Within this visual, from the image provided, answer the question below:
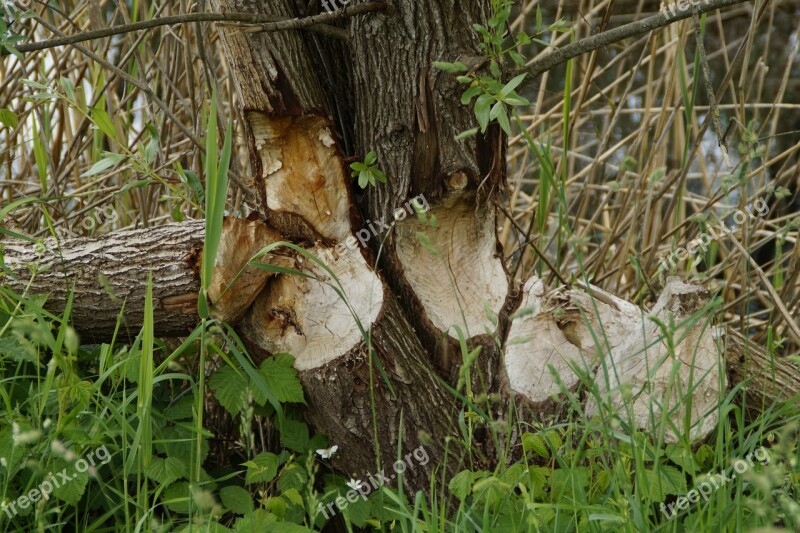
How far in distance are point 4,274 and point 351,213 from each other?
89cm

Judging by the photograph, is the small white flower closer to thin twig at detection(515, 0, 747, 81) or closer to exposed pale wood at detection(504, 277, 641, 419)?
exposed pale wood at detection(504, 277, 641, 419)

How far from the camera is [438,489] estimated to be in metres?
1.95

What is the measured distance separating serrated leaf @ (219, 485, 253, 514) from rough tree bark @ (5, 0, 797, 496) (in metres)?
0.26

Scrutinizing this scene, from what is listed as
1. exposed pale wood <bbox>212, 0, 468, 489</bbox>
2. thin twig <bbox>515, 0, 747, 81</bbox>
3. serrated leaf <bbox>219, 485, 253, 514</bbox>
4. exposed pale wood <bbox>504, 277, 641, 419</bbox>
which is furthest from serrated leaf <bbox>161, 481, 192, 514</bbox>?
thin twig <bbox>515, 0, 747, 81</bbox>

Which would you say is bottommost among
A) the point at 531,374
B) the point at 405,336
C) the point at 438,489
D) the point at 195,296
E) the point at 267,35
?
the point at 438,489

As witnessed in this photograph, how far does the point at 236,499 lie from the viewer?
1.82 meters

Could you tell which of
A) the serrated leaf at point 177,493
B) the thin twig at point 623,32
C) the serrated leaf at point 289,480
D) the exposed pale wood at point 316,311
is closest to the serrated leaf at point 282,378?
the exposed pale wood at point 316,311

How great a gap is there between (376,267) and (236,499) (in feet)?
2.02

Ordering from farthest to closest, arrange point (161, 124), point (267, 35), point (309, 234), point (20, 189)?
point (20, 189) < point (161, 124) < point (309, 234) < point (267, 35)

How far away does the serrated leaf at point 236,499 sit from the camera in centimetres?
180

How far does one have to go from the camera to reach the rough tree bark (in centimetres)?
191

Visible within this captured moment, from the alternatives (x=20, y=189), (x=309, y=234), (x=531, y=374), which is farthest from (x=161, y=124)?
(x=531, y=374)

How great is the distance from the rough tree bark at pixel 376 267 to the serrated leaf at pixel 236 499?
10.4 inches

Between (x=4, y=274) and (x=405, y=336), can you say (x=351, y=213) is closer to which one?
(x=405, y=336)
